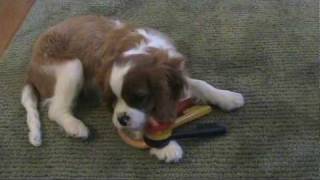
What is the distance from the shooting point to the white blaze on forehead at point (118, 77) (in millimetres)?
1454

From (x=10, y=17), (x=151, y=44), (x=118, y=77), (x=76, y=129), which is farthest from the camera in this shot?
(x=10, y=17)

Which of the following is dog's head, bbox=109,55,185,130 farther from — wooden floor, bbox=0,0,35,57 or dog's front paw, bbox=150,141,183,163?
wooden floor, bbox=0,0,35,57

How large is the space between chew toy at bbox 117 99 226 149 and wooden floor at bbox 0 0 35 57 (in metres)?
1.04

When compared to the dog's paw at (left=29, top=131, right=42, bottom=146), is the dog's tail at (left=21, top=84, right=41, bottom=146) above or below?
above

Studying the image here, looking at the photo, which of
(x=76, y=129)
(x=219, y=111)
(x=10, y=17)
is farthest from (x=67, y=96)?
(x=10, y=17)

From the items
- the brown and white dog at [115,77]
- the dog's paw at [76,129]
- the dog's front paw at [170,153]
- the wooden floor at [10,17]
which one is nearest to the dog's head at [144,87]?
the brown and white dog at [115,77]

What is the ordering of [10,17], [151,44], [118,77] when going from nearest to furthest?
[118,77], [151,44], [10,17]

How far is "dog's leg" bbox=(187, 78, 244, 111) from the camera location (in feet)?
5.81

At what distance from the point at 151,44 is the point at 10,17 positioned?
51.1 inches

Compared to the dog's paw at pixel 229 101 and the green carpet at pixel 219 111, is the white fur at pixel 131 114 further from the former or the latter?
the dog's paw at pixel 229 101

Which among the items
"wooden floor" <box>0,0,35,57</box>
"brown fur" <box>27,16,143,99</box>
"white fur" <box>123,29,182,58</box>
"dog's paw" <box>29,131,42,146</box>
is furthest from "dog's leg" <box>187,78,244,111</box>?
"wooden floor" <box>0,0,35,57</box>

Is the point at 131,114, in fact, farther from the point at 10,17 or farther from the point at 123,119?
the point at 10,17

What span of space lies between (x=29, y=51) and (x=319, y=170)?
1420 mm

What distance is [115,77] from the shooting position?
1.47 m
